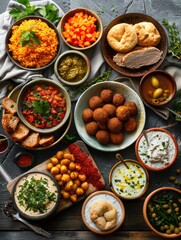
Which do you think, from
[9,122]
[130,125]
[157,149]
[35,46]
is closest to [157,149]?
[157,149]

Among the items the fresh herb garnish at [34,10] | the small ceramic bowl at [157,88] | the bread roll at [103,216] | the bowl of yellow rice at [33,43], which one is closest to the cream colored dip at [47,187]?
the bread roll at [103,216]

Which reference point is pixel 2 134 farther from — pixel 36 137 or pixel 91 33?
pixel 91 33

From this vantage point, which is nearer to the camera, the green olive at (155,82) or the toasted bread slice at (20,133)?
the toasted bread slice at (20,133)

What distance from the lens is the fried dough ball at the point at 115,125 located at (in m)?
5.22

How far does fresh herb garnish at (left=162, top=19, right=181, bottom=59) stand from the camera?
543cm

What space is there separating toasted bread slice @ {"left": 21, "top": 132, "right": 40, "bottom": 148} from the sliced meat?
1.24 m

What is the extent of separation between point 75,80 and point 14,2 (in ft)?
3.79

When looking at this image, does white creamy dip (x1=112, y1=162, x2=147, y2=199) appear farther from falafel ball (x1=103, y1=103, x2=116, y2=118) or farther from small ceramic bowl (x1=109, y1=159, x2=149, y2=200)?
falafel ball (x1=103, y1=103, x2=116, y2=118)

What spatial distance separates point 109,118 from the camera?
5309 mm

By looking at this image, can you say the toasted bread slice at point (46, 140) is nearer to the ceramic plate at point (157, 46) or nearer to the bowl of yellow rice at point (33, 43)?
the bowl of yellow rice at point (33, 43)

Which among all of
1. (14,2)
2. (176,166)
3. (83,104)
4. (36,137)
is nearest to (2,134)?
(36,137)

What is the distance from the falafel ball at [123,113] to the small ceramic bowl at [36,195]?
1011 mm

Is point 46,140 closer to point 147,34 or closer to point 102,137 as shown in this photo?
point 102,137

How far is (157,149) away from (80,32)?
157 centimetres
